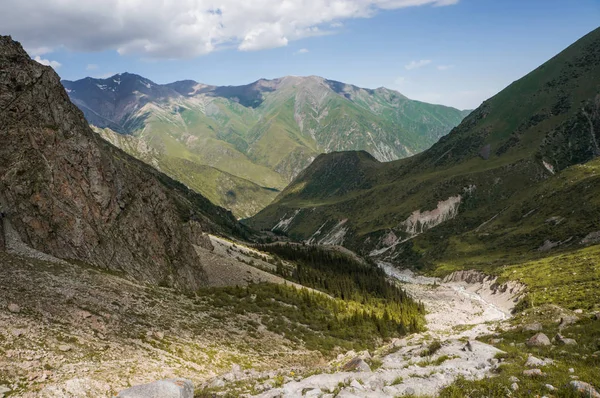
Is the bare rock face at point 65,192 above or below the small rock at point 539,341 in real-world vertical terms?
above

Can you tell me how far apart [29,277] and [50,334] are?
1089 cm

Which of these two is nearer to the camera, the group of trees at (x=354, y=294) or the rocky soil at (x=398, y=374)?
the rocky soil at (x=398, y=374)

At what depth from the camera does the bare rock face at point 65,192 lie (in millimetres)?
48312

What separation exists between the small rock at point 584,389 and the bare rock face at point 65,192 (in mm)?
51514

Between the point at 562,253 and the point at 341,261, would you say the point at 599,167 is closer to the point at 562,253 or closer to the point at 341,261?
the point at 562,253

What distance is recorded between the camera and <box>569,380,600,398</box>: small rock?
1637cm

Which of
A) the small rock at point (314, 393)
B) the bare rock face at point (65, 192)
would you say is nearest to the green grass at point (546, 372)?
the small rock at point (314, 393)

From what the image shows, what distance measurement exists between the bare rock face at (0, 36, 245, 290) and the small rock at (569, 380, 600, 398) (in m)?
51.5

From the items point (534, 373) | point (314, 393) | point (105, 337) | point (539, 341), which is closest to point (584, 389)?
point (534, 373)

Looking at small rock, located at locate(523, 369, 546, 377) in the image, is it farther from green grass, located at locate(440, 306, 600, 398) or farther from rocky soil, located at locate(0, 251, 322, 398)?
rocky soil, located at locate(0, 251, 322, 398)

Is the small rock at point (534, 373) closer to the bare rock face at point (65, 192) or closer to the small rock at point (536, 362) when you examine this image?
the small rock at point (536, 362)

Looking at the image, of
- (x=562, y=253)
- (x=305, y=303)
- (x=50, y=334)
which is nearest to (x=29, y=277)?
(x=50, y=334)

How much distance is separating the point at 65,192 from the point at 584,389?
193ft

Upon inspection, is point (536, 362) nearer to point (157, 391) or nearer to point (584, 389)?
point (584, 389)
